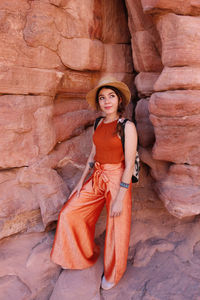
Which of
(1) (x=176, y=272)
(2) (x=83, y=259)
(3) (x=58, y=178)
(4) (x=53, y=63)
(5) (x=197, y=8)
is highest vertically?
(5) (x=197, y=8)

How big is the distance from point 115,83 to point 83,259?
1.76 metres

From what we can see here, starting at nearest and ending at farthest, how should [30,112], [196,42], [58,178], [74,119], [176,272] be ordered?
[196,42]
[176,272]
[30,112]
[58,178]
[74,119]

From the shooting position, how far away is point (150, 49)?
2.71 m

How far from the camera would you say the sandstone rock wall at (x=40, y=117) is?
2277mm

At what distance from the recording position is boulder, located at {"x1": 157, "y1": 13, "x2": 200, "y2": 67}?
2096mm

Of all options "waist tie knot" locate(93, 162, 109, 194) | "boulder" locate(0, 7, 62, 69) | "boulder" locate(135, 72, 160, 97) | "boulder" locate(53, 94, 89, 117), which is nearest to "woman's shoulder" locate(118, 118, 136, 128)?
"waist tie knot" locate(93, 162, 109, 194)

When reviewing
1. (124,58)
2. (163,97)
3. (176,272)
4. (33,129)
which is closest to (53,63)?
(33,129)

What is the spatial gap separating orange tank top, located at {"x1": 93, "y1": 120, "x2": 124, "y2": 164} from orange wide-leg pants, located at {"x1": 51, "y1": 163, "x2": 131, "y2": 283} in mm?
70

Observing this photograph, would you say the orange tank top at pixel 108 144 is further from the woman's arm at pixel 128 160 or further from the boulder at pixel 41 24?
the boulder at pixel 41 24

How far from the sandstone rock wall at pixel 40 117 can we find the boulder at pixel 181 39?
1007mm

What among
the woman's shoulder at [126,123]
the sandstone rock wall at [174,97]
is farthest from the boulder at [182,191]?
the woman's shoulder at [126,123]

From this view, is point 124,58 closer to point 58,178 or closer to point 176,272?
point 58,178

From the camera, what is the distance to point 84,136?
3.13 metres

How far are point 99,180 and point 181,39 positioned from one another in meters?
1.56
